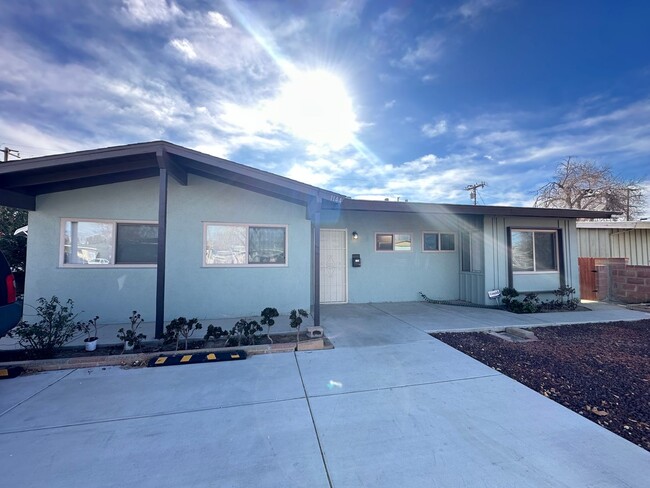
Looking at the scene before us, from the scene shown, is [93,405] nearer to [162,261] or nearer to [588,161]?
[162,261]

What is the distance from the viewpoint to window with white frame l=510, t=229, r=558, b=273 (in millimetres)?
7953

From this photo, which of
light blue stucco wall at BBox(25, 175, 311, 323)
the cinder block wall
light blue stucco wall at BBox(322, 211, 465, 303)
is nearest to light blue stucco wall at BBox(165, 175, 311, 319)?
light blue stucco wall at BBox(25, 175, 311, 323)

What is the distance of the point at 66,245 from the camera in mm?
5605

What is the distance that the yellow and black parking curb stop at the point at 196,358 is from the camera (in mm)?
3867

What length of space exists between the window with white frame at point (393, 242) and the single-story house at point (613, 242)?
22.5 ft

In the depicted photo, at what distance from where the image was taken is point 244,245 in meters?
6.39

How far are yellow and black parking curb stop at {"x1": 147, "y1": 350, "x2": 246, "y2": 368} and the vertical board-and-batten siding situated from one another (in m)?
12.3

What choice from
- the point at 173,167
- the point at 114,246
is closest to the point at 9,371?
the point at 114,246

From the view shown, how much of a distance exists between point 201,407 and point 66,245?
16.8ft

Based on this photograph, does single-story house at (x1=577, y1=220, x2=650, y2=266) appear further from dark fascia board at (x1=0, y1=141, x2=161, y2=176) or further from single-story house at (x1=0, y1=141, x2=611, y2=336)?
dark fascia board at (x1=0, y1=141, x2=161, y2=176)

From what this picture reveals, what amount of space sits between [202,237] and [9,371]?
339 cm

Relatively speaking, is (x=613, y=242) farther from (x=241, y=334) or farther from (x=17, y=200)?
(x=17, y=200)

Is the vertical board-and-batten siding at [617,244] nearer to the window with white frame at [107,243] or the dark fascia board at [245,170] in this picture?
the dark fascia board at [245,170]

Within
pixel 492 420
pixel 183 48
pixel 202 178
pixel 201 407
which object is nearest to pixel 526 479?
pixel 492 420
